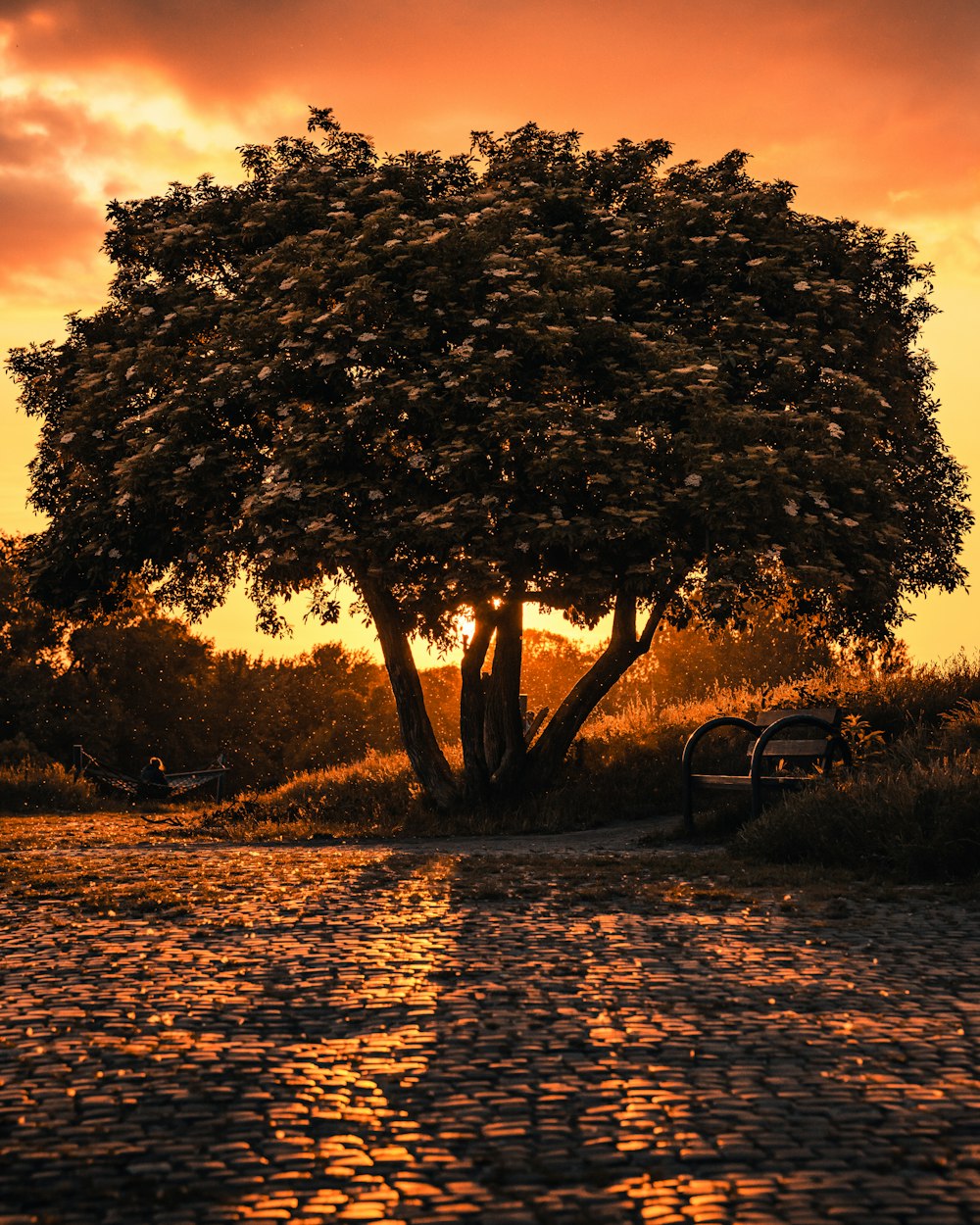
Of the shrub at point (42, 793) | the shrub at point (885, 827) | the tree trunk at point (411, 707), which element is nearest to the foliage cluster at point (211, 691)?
the shrub at point (42, 793)

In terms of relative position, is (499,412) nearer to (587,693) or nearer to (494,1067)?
(587,693)

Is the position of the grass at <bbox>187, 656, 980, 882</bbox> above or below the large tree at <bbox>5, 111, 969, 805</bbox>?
below

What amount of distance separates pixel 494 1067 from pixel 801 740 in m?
A: 11.4

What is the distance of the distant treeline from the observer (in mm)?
51406

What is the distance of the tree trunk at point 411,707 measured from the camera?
20297mm

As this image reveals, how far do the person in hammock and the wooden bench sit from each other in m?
16.4

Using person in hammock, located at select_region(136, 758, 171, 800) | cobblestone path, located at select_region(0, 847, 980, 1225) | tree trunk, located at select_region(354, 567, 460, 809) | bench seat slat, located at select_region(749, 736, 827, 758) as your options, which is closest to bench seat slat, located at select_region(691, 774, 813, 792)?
bench seat slat, located at select_region(749, 736, 827, 758)

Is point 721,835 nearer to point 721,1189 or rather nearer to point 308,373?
point 308,373

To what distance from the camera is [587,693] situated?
20.8 metres

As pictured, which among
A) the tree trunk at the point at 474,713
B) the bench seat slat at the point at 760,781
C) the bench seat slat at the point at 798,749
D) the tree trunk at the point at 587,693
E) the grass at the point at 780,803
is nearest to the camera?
the grass at the point at 780,803

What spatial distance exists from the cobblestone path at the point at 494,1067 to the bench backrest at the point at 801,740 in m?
6.23

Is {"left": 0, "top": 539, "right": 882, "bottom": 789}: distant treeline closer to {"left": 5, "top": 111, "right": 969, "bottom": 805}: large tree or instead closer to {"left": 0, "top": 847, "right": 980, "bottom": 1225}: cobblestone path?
{"left": 5, "top": 111, "right": 969, "bottom": 805}: large tree

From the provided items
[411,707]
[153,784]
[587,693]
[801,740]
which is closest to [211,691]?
[153,784]

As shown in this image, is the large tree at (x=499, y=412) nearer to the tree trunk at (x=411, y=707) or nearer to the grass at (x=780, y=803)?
the tree trunk at (x=411, y=707)
